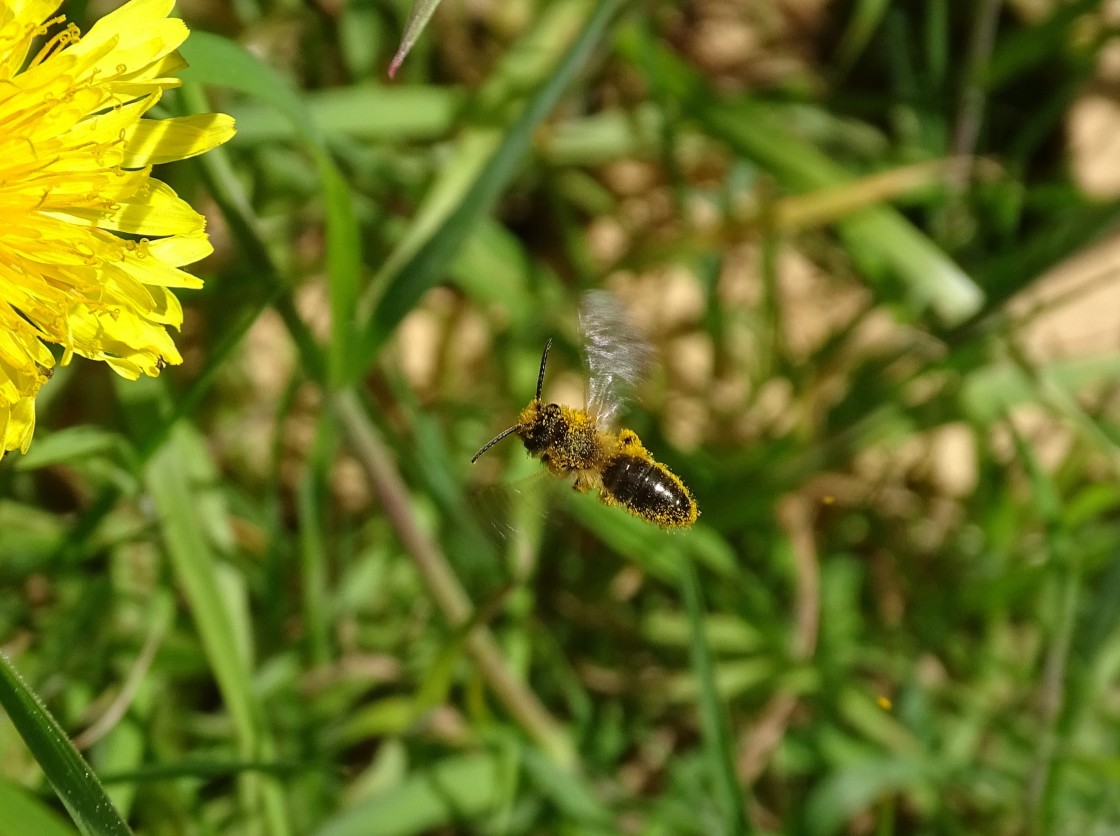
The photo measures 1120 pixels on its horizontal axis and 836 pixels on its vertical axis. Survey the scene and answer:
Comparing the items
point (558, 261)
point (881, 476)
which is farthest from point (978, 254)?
point (558, 261)

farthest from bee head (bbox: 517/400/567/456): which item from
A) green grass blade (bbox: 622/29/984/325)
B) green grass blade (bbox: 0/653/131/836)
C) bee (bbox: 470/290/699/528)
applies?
green grass blade (bbox: 622/29/984/325)

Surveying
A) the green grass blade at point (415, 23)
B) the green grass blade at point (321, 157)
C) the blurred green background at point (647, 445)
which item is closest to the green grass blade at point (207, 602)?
the blurred green background at point (647, 445)

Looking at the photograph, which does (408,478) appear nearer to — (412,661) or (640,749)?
(412,661)

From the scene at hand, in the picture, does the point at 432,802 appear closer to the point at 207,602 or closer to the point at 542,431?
the point at 207,602

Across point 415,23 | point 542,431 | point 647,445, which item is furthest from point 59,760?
point 647,445

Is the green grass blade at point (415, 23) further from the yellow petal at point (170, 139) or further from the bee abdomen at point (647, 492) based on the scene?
the bee abdomen at point (647, 492)

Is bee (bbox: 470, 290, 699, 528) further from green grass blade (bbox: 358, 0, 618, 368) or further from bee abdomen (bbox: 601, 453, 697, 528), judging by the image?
green grass blade (bbox: 358, 0, 618, 368)
